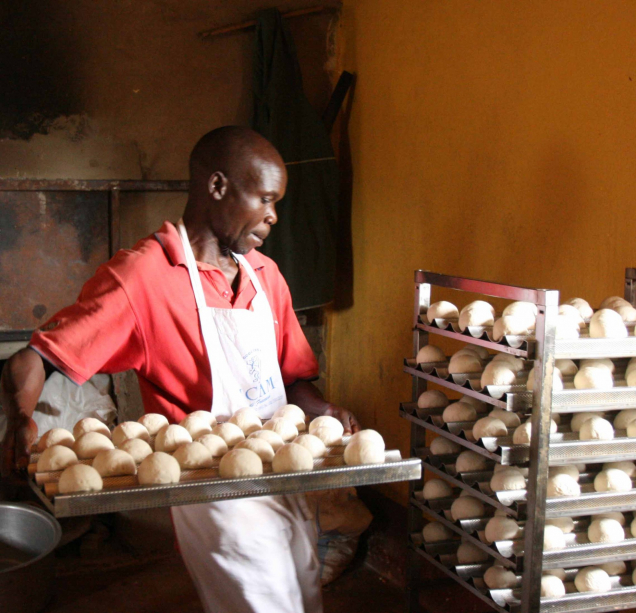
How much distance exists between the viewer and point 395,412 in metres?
3.48

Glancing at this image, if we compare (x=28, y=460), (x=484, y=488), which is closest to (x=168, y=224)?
(x=28, y=460)

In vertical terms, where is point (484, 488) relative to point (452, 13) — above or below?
below

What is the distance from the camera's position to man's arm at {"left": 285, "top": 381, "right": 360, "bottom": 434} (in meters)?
1.99

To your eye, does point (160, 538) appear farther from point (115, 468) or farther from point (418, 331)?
point (115, 468)

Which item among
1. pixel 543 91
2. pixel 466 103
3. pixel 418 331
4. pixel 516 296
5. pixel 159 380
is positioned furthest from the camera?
pixel 466 103

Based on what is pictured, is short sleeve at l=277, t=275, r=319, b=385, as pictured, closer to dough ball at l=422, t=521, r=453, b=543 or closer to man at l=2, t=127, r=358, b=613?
man at l=2, t=127, r=358, b=613

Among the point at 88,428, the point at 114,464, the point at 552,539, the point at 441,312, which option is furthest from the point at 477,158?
the point at 114,464

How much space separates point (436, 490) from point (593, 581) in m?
0.53

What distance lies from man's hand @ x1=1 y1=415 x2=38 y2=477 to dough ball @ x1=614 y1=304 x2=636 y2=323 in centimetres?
150

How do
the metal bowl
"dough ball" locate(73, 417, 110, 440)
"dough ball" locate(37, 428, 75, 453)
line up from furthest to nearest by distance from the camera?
the metal bowl
"dough ball" locate(73, 417, 110, 440)
"dough ball" locate(37, 428, 75, 453)

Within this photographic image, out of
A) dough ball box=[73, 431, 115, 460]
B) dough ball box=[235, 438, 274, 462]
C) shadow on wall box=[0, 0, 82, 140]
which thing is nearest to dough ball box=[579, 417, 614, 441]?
dough ball box=[235, 438, 274, 462]

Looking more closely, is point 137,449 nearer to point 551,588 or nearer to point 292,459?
point 292,459

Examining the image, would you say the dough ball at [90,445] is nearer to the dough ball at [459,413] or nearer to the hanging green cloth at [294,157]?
the dough ball at [459,413]

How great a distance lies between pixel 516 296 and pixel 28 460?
1.21m
